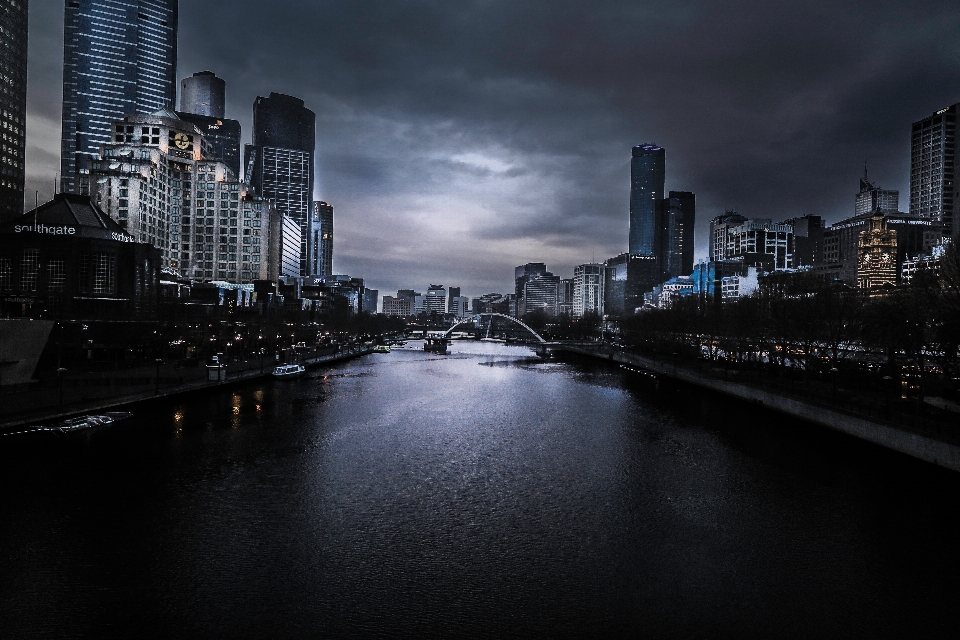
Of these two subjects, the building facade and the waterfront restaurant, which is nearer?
the waterfront restaurant

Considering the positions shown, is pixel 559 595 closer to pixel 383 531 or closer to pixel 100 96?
pixel 383 531

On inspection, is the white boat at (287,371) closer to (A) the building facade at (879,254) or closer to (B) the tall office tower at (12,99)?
(B) the tall office tower at (12,99)

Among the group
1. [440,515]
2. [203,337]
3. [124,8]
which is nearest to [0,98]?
[124,8]

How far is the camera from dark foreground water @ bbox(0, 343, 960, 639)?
13906 mm

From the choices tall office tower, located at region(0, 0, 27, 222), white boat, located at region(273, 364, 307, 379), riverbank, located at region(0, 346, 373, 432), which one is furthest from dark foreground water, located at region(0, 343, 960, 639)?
tall office tower, located at region(0, 0, 27, 222)

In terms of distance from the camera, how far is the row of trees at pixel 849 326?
111 feet

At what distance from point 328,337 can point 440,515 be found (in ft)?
386

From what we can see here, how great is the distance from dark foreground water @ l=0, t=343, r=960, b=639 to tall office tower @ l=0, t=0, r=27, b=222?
464 feet

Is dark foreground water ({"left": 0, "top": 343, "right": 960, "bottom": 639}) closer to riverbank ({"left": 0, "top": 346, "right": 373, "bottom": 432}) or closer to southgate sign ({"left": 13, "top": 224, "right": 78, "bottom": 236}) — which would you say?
riverbank ({"left": 0, "top": 346, "right": 373, "bottom": 432})

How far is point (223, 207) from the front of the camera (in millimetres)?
146250

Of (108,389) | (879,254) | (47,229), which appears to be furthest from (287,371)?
(879,254)

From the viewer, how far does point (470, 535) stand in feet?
62.5

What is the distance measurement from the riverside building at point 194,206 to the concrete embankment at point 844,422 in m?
116

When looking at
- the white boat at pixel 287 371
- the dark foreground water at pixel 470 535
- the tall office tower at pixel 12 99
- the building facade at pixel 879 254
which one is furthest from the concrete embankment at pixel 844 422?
the tall office tower at pixel 12 99
